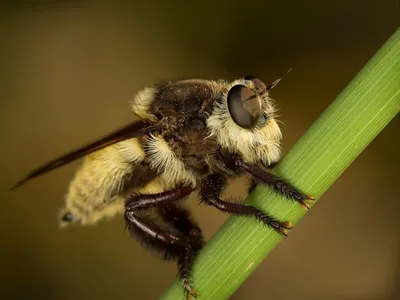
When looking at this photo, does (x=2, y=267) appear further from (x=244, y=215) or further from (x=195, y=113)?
(x=244, y=215)

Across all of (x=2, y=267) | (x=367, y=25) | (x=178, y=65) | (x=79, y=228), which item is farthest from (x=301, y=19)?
→ (x=2, y=267)

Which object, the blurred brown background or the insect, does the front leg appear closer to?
the insect

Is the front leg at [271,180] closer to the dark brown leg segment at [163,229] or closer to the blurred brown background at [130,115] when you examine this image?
the dark brown leg segment at [163,229]

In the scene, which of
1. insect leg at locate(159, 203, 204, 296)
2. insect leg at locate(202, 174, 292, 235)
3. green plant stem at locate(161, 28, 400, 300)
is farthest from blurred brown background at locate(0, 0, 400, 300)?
green plant stem at locate(161, 28, 400, 300)

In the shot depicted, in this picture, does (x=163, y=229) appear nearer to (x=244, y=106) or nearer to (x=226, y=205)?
(x=226, y=205)

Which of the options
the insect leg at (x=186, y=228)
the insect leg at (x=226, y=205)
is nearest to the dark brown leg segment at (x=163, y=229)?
the insect leg at (x=186, y=228)

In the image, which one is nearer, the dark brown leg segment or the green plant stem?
the green plant stem

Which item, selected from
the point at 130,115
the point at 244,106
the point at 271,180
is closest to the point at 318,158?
the point at 271,180
